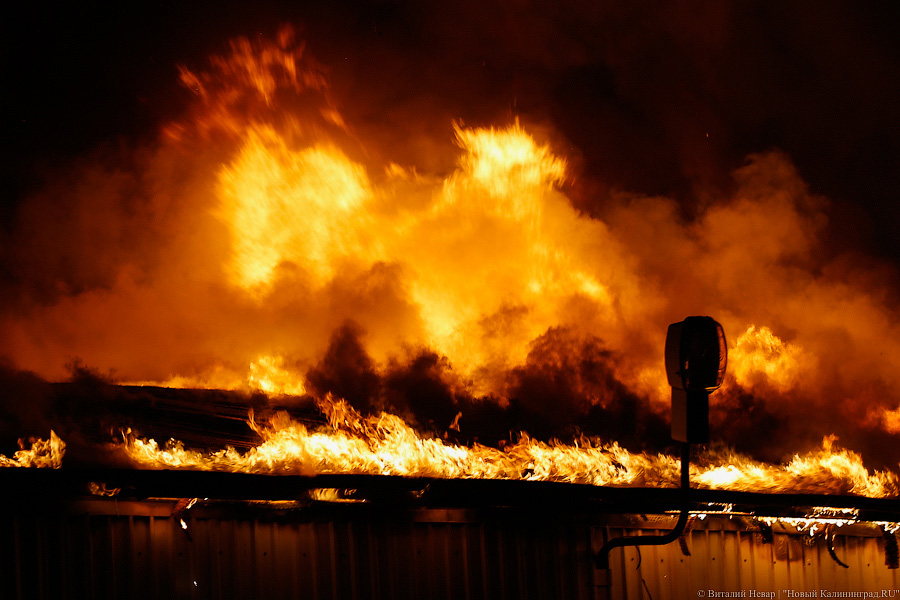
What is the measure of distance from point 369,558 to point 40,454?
2.55 m

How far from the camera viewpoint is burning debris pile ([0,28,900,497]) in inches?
297

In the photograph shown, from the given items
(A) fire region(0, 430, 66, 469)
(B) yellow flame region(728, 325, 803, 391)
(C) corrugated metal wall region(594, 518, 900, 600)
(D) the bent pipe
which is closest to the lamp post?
(D) the bent pipe

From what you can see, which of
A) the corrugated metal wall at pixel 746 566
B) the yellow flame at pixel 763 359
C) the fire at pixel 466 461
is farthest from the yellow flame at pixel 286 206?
the yellow flame at pixel 763 359

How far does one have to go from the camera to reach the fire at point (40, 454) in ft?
17.3

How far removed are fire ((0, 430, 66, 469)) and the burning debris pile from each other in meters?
0.68

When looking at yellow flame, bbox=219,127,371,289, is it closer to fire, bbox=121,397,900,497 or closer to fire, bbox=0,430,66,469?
fire, bbox=121,397,900,497

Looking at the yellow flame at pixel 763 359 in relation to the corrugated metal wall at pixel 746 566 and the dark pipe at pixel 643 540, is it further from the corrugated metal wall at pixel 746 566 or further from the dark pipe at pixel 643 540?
the dark pipe at pixel 643 540

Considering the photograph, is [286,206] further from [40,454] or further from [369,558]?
[369,558]

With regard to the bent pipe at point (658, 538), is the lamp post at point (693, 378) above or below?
above

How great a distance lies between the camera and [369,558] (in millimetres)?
5582

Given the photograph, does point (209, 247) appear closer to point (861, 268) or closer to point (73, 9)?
point (73, 9)

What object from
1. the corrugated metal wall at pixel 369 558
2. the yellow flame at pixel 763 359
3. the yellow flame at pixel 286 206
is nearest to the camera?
Result: the corrugated metal wall at pixel 369 558

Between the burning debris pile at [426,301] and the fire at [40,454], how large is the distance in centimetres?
68

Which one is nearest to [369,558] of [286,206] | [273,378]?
[273,378]
